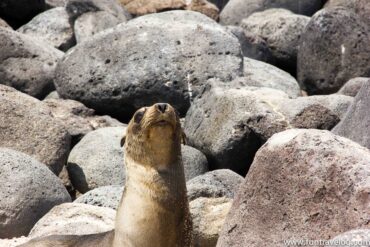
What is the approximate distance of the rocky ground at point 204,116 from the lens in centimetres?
759

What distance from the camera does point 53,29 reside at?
22.7 metres

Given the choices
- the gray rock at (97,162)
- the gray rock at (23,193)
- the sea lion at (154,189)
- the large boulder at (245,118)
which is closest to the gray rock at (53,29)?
the gray rock at (97,162)

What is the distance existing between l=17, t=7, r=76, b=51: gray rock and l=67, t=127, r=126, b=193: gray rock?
25.1 ft

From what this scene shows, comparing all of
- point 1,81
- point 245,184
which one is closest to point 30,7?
point 1,81

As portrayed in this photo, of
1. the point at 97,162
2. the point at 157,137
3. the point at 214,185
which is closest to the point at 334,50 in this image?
the point at 97,162

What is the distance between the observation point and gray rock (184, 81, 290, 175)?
550 inches

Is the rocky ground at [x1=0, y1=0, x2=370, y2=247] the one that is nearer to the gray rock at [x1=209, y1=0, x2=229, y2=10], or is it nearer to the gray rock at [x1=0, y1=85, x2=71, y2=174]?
the gray rock at [x1=0, y1=85, x2=71, y2=174]

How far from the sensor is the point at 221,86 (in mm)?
15047

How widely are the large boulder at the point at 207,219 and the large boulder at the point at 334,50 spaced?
28.5ft

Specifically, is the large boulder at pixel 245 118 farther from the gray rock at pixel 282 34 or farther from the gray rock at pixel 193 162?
the gray rock at pixel 282 34

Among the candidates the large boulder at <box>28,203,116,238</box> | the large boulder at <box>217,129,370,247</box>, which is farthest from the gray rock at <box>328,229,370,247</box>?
the large boulder at <box>28,203,116,238</box>

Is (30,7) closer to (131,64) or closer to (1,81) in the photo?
(1,81)

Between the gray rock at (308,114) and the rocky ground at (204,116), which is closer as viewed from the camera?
the rocky ground at (204,116)

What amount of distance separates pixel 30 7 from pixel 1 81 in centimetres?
671
